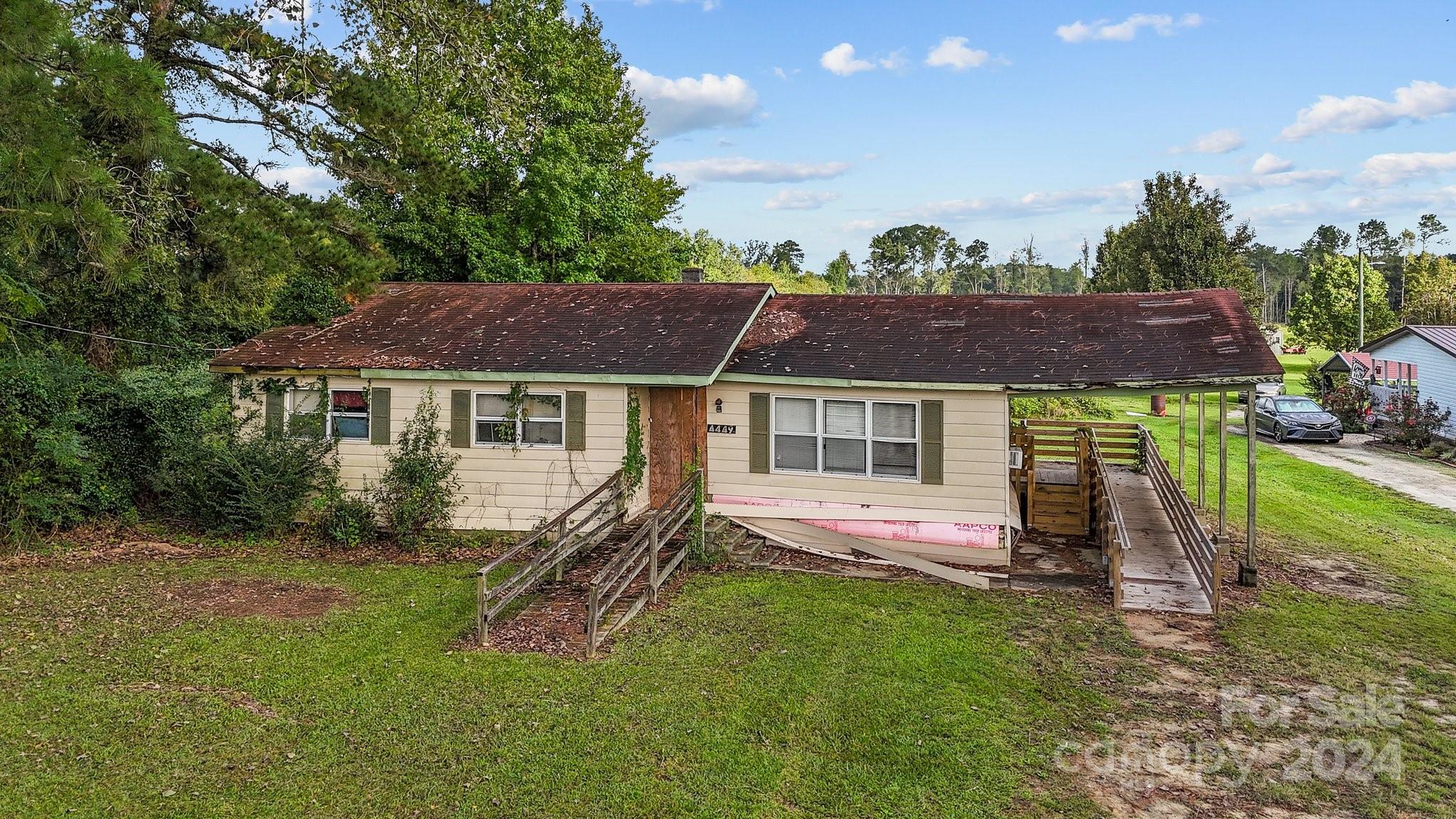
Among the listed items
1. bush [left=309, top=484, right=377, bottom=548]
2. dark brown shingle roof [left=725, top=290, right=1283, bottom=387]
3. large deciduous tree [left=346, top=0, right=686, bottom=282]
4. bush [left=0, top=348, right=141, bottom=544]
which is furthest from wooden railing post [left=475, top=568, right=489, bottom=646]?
large deciduous tree [left=346, top=0, right=686, bottom=282]

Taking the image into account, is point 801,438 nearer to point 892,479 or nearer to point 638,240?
point 892,479

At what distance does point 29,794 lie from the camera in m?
4.98

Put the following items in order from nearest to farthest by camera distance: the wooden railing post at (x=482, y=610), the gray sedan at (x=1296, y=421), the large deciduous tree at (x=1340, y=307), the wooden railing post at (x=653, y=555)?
the wooden railing post at (x=482, y=610) → the wooden railing post at (x=653, y=555) → the gray sedan at (x=1296, y=421) → the large deciduous tree at (x=1340, y=307)

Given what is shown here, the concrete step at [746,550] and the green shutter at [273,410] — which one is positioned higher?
the green shutter at [273,410]

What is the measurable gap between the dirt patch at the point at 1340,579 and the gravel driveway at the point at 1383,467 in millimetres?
6575

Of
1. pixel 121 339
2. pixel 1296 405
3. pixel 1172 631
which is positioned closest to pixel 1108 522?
pixel 1172 631

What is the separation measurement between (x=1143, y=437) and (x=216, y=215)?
58.1ft

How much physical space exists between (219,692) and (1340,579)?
1366 cm

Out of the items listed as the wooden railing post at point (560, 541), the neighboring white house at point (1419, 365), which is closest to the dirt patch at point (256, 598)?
the wooden railing post at point (560, 541)

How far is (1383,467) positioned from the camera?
20.0 metres

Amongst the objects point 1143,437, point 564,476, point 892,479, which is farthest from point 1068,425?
point 564,476

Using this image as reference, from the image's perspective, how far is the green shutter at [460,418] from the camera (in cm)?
1200

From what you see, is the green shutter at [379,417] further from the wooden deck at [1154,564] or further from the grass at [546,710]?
the wooden deck at [1154,564]

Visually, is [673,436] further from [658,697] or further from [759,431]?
[658,697]
